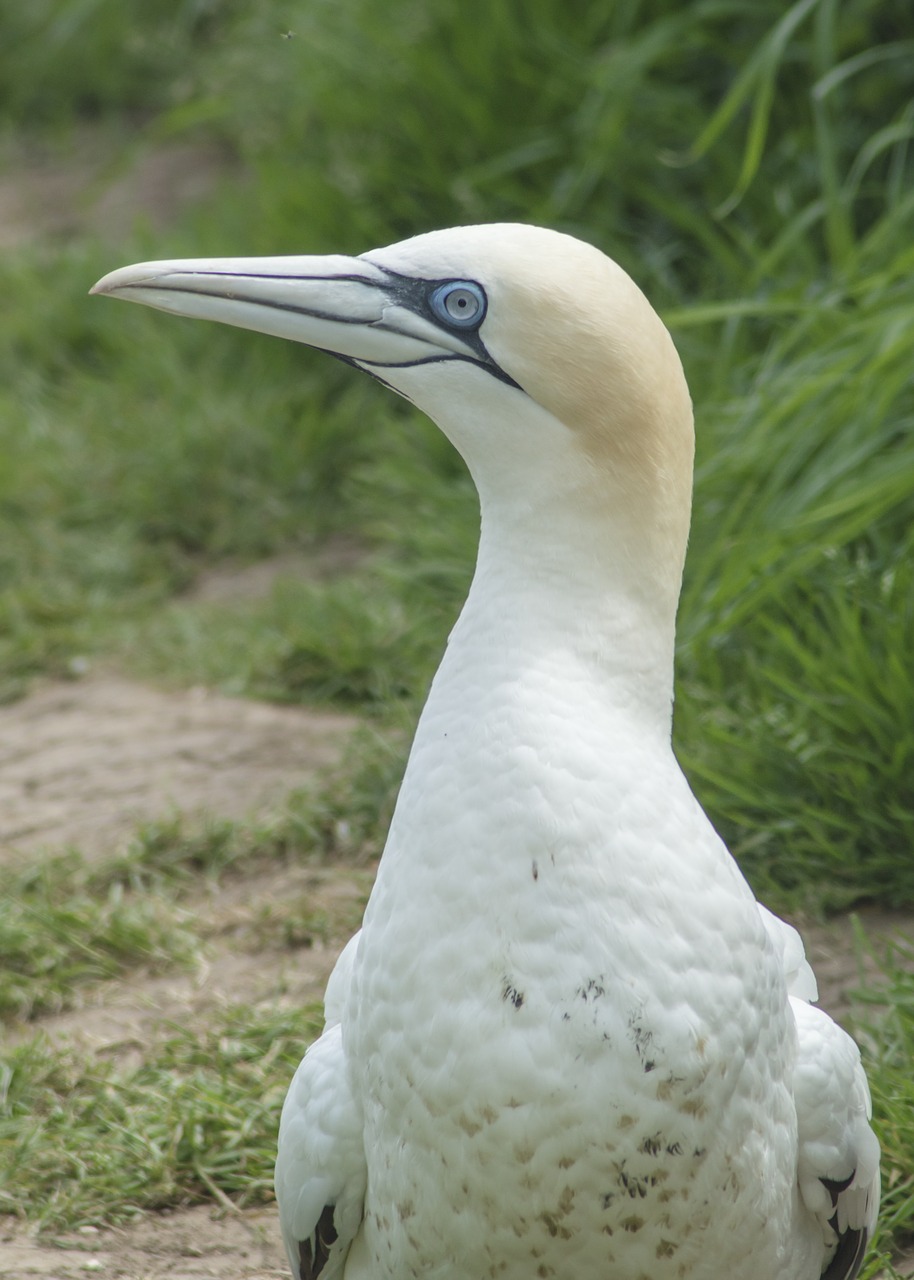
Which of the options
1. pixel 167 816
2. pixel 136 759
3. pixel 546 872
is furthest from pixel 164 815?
pixel 546 872

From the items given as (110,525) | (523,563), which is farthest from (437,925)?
(110,525)

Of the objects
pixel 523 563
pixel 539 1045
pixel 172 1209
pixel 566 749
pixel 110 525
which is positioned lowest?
pixel 110 525

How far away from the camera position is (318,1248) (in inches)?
93.0

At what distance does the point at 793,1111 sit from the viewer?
2270mm

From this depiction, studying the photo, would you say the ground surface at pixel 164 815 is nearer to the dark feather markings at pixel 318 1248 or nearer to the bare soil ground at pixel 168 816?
the bare soil ground at pixel 168 816

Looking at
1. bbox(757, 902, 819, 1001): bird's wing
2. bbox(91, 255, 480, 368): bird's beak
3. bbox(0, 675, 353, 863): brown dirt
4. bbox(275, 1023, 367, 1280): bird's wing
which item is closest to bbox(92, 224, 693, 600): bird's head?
bbox(91, 255, 480, 368): bird's beak

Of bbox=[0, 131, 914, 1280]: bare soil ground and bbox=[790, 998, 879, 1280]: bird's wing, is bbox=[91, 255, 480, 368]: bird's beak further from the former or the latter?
bbox=[0, 131, 914, 1280]: bare soil ground

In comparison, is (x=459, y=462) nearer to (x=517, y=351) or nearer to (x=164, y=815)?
(x=164, y=815)

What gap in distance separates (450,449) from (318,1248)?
3179 millimetres

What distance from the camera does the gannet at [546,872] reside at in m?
2.04

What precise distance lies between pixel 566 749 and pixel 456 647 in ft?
0.71

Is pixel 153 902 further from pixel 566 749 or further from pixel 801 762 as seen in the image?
pixel 566 749

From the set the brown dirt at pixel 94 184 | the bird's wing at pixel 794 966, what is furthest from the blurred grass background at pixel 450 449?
the bird's wing at pixel 794 966

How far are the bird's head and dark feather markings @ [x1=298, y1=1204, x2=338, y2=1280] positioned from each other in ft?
3.10
